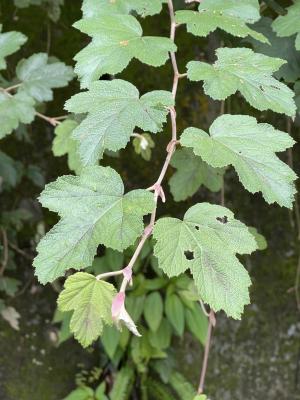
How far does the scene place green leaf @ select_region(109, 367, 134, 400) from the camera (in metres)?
1.95

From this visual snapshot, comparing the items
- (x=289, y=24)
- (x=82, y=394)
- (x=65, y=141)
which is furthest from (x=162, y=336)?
(x=289, y=24)

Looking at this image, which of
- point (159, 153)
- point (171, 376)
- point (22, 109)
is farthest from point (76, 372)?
point (22, 109)

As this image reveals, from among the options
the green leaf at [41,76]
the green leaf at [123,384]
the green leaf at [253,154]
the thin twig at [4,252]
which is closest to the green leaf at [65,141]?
the green leaf at [41,76]

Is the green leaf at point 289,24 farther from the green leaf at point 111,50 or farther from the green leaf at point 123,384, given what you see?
the green leaf at point 123,384

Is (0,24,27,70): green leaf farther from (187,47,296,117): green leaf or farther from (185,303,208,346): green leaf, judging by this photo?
(185,303,208,346): green leaf

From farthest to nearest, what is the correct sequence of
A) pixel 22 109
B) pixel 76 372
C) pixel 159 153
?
pixel 76 372 < pixel 159 153 < pixel 22 109

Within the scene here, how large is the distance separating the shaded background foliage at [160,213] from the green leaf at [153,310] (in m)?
0.16

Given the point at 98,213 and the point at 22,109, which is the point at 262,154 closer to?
→ the point at 98,213

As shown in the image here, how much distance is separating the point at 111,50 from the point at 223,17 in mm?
219

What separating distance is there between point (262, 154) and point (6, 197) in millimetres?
1379

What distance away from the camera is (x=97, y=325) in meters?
0.67

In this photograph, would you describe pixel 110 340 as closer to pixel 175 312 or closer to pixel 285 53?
pixel 175 312

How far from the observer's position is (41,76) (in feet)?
4.39

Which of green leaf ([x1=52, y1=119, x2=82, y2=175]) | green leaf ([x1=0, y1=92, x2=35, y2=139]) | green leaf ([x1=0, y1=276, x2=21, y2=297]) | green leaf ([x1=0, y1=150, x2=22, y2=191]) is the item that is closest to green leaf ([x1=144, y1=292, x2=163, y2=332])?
green leaf ([x1=0, y1=276, x2=21, y2=297])
